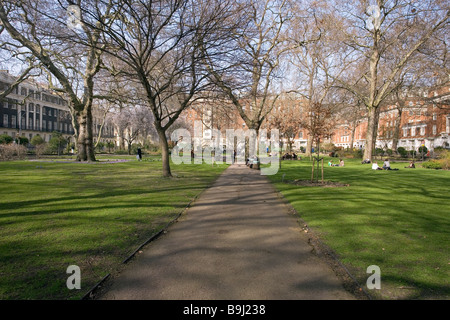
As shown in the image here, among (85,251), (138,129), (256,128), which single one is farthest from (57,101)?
(85,251)

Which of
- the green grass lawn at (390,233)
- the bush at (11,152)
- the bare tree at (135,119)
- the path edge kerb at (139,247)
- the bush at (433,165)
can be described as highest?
the bare tree at (135,119)

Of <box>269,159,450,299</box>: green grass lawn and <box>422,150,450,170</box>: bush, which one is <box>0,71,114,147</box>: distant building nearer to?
<box>422,150,450,170</box>: bush

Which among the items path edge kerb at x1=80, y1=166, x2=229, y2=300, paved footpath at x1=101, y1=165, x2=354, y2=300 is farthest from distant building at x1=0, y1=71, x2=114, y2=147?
paved footpath at x1=101, y1=165, x2=354, y2=300

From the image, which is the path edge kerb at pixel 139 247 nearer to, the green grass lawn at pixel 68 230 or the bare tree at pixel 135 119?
the green grass lawn at pixel 68 230

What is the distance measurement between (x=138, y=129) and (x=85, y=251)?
46.7 m

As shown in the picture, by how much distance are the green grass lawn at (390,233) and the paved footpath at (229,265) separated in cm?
60

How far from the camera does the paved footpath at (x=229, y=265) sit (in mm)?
3469

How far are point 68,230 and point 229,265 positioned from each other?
367 cm

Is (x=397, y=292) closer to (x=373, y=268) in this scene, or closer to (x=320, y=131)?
(x=373, y=268)

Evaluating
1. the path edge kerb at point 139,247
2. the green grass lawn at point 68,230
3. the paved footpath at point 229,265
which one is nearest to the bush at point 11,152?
the green grass lawn at point 68,230

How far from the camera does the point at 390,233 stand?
6004mm

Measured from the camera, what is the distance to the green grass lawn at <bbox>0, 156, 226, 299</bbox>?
148 inches

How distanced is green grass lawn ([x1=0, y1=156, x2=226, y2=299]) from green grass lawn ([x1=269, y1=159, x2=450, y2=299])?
3.73 meters

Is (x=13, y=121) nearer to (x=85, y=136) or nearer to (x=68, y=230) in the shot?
(x=85, y=136)
